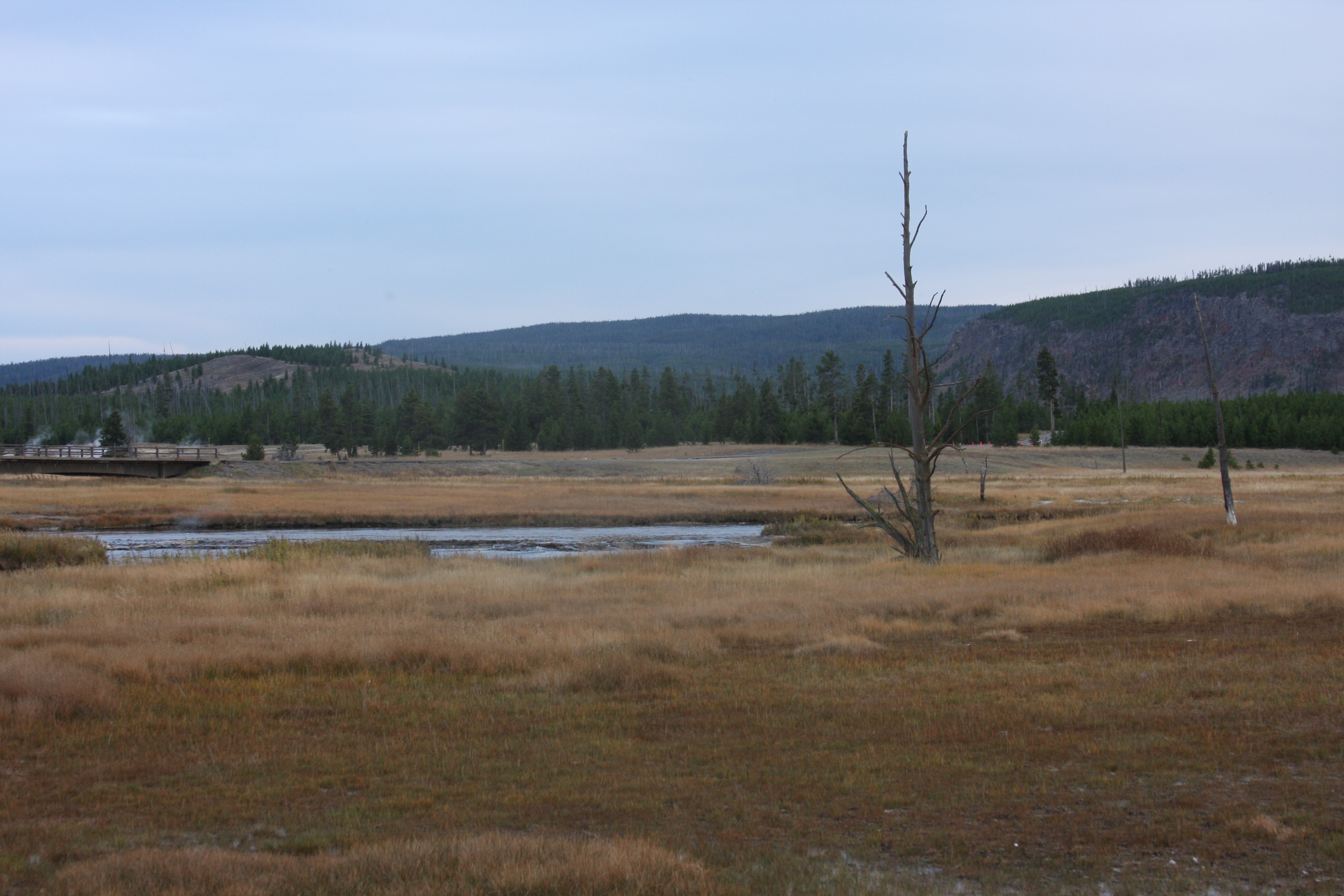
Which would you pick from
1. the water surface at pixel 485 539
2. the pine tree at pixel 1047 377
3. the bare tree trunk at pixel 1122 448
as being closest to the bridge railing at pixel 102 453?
the water surface at pixel 485 539

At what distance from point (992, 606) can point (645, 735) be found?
361 inches

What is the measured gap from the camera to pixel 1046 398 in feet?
445

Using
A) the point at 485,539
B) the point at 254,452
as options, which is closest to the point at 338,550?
the point at 485,539

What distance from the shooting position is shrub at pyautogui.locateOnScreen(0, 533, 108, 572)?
26609 mm

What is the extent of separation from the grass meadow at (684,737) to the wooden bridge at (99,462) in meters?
56.3

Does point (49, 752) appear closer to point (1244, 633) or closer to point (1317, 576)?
point (1244, 633)

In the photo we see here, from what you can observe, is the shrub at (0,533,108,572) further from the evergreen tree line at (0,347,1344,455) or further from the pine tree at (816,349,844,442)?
the pine tree at (816,349,844,442)

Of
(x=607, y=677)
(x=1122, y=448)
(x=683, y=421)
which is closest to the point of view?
(x=607, y=677)

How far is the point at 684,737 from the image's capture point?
954 cm

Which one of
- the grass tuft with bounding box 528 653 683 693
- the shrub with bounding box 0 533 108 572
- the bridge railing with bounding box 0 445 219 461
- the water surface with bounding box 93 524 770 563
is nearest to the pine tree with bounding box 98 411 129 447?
the bridge railing with bounding box 0 445 219 461

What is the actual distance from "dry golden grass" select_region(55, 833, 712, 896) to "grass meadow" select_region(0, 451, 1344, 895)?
27 millimetres

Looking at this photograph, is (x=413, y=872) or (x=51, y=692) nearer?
(x=413, y=872)

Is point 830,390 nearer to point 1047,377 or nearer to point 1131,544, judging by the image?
point 1047,377

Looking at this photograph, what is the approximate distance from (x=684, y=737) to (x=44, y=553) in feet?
82.0
